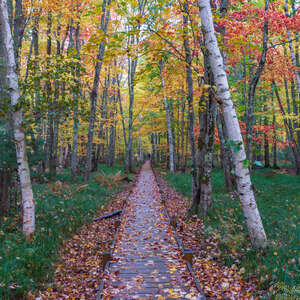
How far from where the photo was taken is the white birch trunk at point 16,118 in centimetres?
567

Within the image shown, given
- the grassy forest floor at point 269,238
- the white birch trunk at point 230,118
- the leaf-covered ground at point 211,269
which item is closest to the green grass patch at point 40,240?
the leaf-covered ground at point 211,269

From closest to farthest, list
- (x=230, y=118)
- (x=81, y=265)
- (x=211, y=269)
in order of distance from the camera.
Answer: (x=230, y=118) → (x=211, y=269) → (x=81, y=265)

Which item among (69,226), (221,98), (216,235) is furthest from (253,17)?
(69,226)

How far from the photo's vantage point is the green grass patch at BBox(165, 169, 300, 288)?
14.1 ft

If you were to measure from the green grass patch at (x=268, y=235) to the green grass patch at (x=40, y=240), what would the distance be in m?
3.84

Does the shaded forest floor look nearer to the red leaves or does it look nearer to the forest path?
the red leaves

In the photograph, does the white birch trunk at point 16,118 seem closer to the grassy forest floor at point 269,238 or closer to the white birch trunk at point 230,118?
the white birch trunk at point 230,118

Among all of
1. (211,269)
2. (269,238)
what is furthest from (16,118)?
(269,238)

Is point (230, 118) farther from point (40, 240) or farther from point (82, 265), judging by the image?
point (40, 240)

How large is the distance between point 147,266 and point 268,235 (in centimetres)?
320

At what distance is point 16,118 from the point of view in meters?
5.73

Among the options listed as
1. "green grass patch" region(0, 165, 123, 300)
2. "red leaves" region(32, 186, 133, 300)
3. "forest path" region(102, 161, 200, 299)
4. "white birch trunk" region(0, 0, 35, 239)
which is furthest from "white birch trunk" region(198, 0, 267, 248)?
"white birch trunk" region(0, 0, 35, 239)

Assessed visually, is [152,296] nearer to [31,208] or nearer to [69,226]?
[31,208]

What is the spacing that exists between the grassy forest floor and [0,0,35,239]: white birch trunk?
15.2 ft
